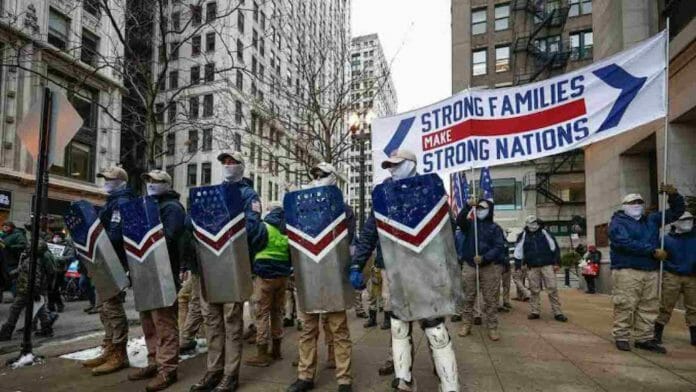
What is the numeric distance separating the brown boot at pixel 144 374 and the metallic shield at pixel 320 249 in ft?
6.27

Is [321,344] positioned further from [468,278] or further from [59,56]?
[59,56]

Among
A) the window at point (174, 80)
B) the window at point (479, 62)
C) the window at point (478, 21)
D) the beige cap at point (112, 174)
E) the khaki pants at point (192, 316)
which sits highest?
the window at point (478, 21)

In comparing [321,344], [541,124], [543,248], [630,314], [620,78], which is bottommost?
[321,344]

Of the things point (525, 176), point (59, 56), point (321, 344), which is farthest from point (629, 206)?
point (525, 176)

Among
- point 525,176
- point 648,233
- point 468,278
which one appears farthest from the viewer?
point 525,176

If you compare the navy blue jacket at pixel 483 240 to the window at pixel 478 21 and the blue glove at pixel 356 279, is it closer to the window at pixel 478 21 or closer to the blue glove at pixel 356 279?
the blue glove at pixel 356 279

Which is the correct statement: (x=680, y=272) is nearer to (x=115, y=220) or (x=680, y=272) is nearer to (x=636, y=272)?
(x=636, y=272)

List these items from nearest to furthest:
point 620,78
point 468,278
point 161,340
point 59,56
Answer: point 161,340 < point 620,78 < point 468,278 < point 59,56

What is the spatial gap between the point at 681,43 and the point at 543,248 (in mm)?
6294

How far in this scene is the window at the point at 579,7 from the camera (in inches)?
1359

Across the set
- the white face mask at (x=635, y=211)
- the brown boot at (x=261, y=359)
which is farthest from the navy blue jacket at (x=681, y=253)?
the brown boot at (x=261, y=359)

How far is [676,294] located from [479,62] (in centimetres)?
3314

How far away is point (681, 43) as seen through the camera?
10.7 m

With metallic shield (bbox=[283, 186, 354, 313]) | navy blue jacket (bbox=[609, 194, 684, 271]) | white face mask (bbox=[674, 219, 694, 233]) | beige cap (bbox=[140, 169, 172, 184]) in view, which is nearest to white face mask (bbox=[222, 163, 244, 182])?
beige cap (bbox=[140, 169, 172, 184])
